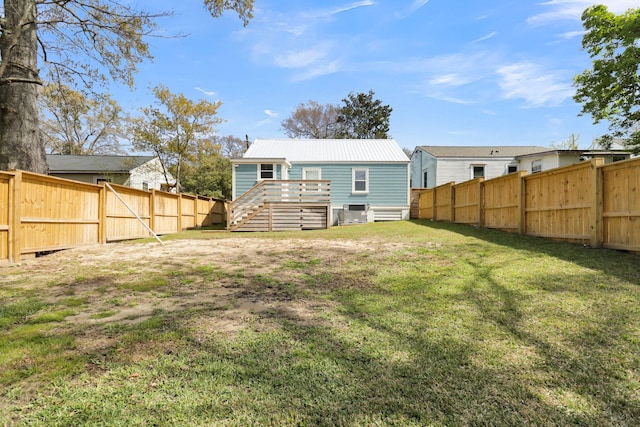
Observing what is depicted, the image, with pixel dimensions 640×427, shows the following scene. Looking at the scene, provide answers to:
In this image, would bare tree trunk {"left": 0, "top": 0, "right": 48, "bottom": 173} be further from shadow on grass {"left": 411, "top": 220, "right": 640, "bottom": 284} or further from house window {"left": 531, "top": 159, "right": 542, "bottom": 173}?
house window {"left": 531, "top": 159, "right": 542, "bottom": 173}

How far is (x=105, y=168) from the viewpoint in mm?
22000

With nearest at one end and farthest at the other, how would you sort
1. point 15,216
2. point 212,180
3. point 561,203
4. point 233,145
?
point 15,216
point 561,203
point 212,180
point 233,145

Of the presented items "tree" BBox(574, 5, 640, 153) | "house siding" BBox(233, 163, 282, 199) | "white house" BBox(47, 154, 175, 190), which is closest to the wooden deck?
"house siding" BBox(233, 163, 282, 199)

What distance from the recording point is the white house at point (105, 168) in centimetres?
2164

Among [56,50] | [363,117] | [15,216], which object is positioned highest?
[363,117]

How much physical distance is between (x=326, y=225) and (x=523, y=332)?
37.5 ft

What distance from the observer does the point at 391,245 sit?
7.19m

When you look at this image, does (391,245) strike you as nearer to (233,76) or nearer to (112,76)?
(112,76)

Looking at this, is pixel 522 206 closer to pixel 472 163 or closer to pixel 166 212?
pixel 166 212

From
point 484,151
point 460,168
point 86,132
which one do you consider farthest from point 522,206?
point 86,132

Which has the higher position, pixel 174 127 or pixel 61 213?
pixel 174 127

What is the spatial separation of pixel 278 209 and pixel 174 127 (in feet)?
37.5

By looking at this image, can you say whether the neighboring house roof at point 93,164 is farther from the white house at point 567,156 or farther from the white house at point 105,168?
the white house at point 567,156

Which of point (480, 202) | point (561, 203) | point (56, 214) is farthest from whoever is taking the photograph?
point (480, 202)
